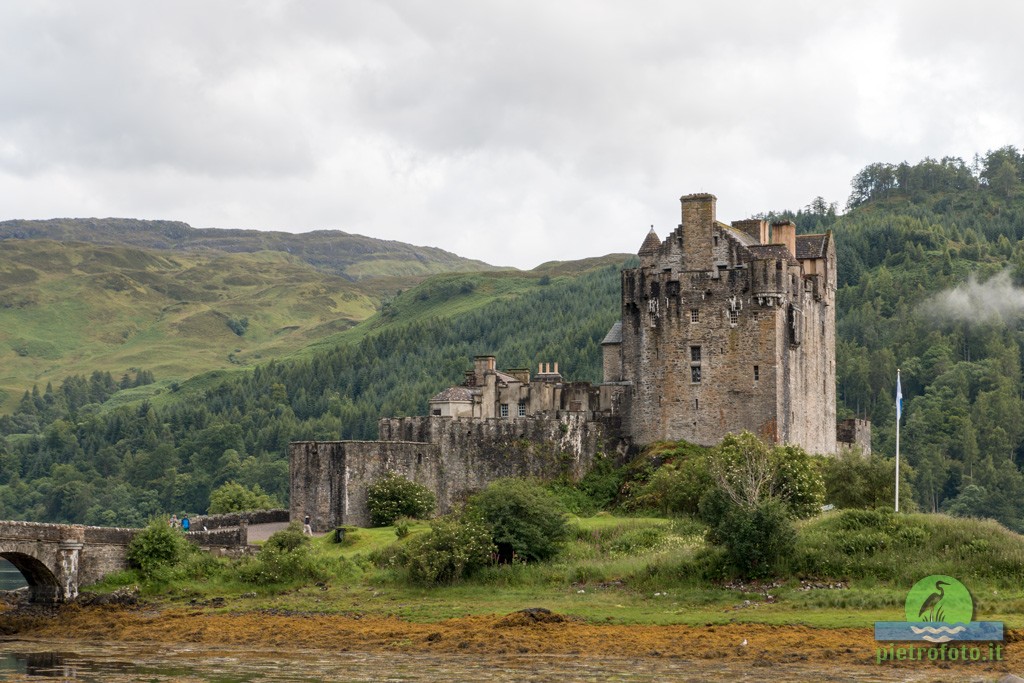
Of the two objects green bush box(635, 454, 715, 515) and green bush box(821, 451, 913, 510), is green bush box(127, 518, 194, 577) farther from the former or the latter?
green bush box(821, 451, 913, 510)

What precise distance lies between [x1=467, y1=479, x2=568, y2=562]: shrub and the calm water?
43.5 feet

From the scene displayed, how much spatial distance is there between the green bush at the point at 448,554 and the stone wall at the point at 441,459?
13471 millimetres

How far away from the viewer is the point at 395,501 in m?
78.2

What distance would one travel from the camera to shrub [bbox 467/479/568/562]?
66.2m

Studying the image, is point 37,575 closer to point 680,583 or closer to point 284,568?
point 284,568

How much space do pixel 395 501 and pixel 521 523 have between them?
1334 cm

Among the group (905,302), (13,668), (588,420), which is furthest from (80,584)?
(905,302)

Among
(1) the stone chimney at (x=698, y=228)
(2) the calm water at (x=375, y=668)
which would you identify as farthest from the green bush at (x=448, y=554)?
(1) the stone chimney at (x=698, y=228)

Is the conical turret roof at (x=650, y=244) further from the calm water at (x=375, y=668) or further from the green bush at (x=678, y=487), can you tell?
the calm water at (x=375, y=668)

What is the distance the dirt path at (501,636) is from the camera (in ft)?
158

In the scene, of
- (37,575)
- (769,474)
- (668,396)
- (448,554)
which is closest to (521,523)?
(448,554)

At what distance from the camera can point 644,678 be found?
46.7 m

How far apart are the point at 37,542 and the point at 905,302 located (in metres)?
145

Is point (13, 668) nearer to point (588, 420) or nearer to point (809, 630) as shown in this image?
point (809, 630)
